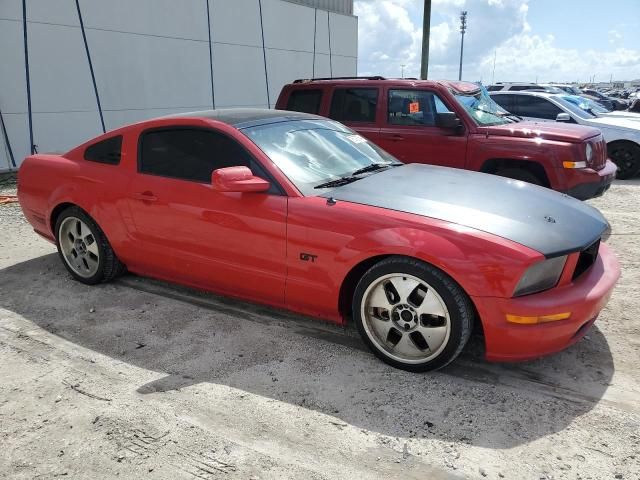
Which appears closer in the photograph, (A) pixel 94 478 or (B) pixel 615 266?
(A) pixel 94 478

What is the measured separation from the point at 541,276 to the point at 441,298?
538 mm

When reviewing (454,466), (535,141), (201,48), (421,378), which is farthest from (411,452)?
(201,48)

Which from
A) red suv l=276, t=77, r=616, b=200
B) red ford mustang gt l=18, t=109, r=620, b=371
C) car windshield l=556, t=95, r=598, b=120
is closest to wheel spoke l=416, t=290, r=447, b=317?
red ford mustang gt l=18, t=109, r=620, b=371

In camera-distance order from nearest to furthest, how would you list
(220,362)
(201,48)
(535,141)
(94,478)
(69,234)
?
(94,478), (220,362), (69,234), (535,141), (201,48)

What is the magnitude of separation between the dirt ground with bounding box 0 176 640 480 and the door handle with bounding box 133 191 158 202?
857 millimetres

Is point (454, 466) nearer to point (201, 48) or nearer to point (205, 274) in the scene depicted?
point (205, 274)

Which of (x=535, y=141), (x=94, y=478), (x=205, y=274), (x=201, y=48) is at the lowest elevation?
(x=94, y=478)

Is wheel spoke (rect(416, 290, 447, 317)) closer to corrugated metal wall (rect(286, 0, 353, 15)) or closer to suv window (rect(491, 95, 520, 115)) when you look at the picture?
suv window (rect(491, 95, 520, 115))

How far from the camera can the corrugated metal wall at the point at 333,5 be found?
1714cm

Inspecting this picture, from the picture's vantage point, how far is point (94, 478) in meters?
2.25

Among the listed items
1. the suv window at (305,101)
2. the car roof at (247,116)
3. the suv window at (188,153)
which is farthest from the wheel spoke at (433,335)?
the suv window at (305,101)

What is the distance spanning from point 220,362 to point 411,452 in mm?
1346

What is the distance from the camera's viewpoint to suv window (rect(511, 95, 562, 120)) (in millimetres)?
9852

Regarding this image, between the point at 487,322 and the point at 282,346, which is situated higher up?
the point at 487,322
